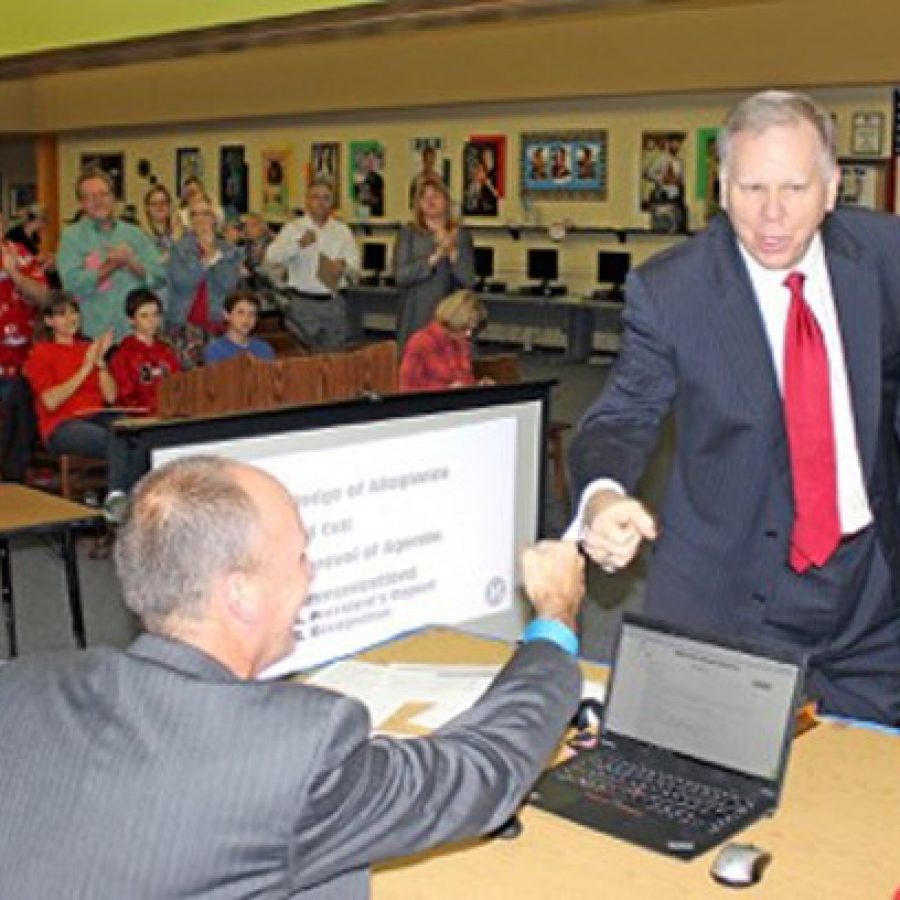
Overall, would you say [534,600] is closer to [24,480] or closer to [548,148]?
[24,480]

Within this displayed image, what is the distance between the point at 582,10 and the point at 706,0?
220 cm

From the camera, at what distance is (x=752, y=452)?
2393 millimetres

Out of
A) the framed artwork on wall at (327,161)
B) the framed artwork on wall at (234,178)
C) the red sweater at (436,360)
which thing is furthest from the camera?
the framed artwork on wall at (234,178)

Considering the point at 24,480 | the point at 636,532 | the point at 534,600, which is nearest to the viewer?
the point at 534,600

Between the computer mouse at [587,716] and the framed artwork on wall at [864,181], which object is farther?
the framed artwork on wall at [864,181]

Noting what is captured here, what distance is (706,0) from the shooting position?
8.64 metres

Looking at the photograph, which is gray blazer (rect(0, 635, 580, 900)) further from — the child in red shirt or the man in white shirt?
the man in white shirt

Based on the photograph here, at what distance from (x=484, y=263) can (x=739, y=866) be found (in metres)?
14.2

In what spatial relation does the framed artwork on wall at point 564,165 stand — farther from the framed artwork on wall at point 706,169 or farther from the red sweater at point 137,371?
the red sweater at point 137,371

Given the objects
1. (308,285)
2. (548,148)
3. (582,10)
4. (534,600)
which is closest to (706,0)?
(582,10)

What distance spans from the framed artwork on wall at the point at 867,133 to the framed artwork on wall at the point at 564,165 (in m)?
2.85

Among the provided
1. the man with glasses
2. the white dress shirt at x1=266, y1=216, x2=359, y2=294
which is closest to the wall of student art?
the white dress shirt at x1=266, y1=216, x2=359, y2=294

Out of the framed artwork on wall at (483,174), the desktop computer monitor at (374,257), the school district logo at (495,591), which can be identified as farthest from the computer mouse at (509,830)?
the desktop computer monitor at (374,257)

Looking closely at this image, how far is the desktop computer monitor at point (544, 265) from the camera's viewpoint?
15.2 metres
